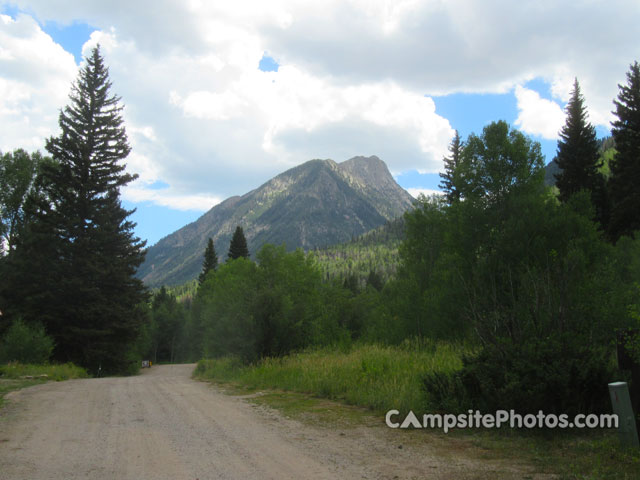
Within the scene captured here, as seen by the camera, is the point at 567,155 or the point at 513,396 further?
the point at 567,155

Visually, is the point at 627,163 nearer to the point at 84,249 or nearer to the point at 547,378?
the point at 547,378

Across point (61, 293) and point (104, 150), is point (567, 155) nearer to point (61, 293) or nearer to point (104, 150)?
point (104, 150)

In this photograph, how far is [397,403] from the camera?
8273 millimetres

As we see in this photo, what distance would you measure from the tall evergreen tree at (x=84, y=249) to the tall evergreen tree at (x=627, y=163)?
101 feet

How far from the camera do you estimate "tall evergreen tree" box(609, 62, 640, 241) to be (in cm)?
2538

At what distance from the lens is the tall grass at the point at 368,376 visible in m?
8.73

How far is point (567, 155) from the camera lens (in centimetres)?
3098

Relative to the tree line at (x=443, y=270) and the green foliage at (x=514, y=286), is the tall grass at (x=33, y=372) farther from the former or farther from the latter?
the green foliage at (x=514, y=286)

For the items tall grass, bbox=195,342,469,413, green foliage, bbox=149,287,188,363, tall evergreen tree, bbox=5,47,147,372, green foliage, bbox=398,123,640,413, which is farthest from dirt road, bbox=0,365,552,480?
green foliage, bbox=149,287,188,363

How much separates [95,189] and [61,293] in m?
6.89

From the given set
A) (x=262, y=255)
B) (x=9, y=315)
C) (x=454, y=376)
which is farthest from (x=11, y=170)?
(x=454, y=376)

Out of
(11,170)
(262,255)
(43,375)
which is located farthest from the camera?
(262,255)

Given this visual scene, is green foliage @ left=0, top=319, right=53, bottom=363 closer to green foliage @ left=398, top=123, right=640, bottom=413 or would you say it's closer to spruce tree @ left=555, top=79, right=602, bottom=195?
green foliage @ left=398, top=123, right=640, bottom=413

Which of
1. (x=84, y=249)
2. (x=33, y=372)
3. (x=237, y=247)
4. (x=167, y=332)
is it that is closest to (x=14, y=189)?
(x=84, y=249)
